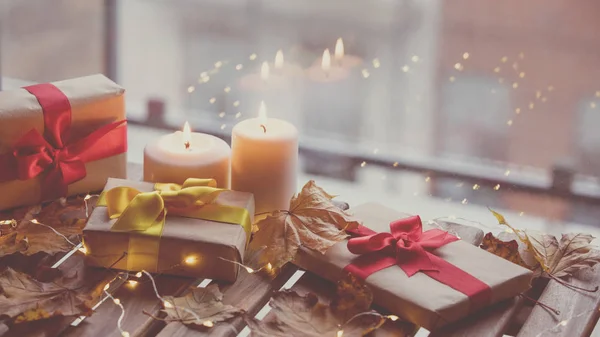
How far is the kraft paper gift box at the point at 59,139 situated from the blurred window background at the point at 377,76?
0.58 metres

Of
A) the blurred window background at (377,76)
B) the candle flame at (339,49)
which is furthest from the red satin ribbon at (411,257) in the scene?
the candle flame at (339,49)

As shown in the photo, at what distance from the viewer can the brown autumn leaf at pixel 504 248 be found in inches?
34.0

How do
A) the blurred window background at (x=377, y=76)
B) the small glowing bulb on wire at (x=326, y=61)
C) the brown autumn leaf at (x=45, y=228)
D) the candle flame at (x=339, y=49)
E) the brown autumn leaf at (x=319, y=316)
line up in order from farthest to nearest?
the candle flame at (x=339, y=49)
the blurred window background at (x=377, y=76)
the small glowing bulb on wire at (x=326, y=61)
the brown autumn leaf at (x=45, y=228)
the brown autumn leaf at (x=319, y=316)

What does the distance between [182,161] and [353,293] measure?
247mm

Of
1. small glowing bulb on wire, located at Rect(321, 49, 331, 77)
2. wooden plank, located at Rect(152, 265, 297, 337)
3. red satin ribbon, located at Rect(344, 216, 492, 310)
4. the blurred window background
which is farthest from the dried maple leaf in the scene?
the blurred window background

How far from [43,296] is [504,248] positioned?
0.46 meters

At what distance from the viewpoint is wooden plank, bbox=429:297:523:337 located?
0.75 metres

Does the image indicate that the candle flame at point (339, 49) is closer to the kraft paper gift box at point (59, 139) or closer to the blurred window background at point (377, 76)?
the blurred window background at point (377, 76)

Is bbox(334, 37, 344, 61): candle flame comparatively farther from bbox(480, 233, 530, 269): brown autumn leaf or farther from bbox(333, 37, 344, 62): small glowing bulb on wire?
bbox(480, 233, 530, 269): brown autumn leaf

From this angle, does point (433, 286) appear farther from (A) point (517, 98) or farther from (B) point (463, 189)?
(A) point (517, 98)

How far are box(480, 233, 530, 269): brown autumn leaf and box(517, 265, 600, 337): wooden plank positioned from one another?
4cm

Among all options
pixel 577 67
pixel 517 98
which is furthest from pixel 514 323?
pixel 577 67

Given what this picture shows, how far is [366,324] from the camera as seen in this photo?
75 cm

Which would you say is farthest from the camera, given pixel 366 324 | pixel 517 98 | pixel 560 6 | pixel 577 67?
pixel 560 6
